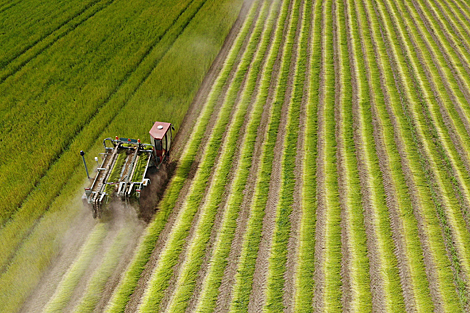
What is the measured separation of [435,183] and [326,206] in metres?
5.52

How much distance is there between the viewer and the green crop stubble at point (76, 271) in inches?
387

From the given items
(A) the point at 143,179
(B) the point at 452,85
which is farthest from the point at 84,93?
(B) the point at 452,85

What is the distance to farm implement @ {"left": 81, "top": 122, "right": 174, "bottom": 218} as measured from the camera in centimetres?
1182

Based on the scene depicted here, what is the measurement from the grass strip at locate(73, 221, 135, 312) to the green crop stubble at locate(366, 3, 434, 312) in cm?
1015

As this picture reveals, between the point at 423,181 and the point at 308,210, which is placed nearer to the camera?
the point at 308,210

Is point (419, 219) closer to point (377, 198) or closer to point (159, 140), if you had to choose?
point (377, 198)

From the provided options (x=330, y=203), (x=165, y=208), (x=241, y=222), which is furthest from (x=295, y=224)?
(x=165, y=208)

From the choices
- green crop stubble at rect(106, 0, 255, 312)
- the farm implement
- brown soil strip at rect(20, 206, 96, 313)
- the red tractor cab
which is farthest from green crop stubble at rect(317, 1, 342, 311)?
brown soil strip at rect(20, 206, 96, 313)

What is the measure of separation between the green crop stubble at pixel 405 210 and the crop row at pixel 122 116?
11.2 metres

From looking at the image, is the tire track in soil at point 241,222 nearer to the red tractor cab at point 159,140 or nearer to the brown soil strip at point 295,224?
the brown soil strip at point 295,224

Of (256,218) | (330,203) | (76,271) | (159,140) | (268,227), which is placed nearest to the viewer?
(76,271)

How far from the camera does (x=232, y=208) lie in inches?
510

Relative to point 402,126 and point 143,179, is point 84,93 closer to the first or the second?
point 143,179

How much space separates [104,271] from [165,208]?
3.29 meters
